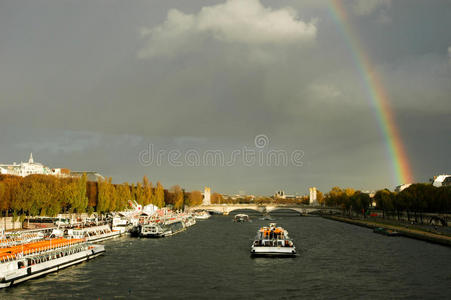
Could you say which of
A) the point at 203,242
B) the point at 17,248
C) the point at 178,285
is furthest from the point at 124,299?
the point at 203,242

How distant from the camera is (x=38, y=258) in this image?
48344 mm

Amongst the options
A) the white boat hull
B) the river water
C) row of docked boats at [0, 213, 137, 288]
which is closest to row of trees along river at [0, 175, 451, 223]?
row of docked boats at [0, 213, 137, 288]

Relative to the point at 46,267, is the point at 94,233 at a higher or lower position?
higher

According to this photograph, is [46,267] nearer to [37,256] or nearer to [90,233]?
[37,256]

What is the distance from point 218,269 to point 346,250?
100 feet

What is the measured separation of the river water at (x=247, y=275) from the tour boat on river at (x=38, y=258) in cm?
98

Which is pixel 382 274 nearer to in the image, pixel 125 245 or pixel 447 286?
pixel 447 286

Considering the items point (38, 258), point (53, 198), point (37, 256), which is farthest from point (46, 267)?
point (53, 198)

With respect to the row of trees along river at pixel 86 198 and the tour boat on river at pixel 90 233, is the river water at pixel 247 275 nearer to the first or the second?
the tour boat on river at pixel 90 233

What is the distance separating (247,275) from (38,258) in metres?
23.9

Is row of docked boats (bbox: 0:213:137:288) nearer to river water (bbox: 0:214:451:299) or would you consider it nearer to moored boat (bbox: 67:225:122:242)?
river water (bbox: 0:214:451:299)

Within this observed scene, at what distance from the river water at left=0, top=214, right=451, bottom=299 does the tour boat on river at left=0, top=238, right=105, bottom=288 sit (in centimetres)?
98

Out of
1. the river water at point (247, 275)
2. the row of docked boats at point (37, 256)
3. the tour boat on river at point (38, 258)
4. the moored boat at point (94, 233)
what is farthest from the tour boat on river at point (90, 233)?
the tour boat on river at point (38, 258)

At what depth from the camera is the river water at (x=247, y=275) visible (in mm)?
41375
